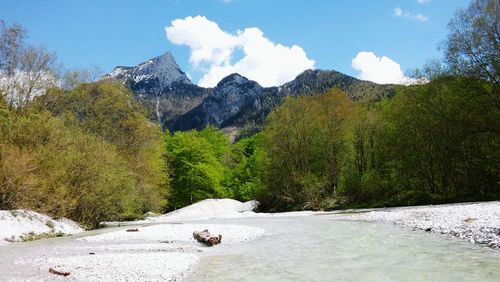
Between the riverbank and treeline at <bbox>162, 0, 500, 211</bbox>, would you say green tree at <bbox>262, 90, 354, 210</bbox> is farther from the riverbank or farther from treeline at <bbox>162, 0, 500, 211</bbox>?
the riverbank

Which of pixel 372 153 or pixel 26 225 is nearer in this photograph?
pixel 26 225

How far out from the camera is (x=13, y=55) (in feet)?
122

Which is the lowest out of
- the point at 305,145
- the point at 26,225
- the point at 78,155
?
the point at 26,225

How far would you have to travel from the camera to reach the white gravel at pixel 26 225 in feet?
82.6

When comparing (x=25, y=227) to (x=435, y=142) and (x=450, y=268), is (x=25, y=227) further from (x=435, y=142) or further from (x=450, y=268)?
(x=435, y=142)

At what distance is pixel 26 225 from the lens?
88.5 feet

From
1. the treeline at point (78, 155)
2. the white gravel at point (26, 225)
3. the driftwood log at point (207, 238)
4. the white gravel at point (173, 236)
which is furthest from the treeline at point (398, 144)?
the white gravel at point (26, 225)

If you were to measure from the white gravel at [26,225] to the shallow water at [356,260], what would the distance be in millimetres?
13336

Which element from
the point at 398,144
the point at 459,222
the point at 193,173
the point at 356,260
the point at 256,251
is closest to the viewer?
the point at 356,260

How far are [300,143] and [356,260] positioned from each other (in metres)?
41.8

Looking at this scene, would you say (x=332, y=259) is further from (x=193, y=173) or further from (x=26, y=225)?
(x=193, y=173)

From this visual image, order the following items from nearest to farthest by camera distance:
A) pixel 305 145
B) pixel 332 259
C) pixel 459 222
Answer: pixel 332 259 → pixel 459 222 → pixel 305 145

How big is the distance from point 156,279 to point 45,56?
103ft

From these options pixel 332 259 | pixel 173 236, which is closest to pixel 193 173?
pixel 173 236
